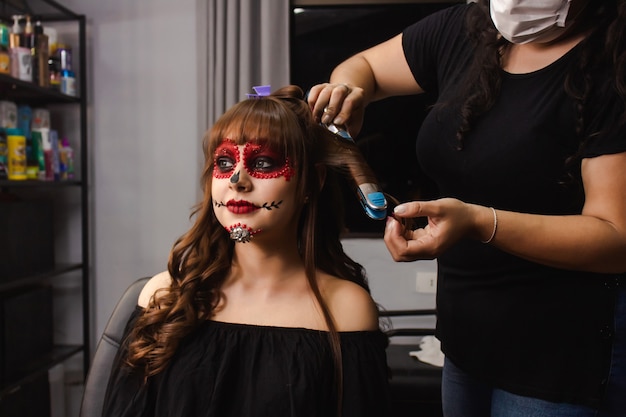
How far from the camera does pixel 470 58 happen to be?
0.99 meters

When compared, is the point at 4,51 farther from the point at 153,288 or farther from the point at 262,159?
the point at 262,159

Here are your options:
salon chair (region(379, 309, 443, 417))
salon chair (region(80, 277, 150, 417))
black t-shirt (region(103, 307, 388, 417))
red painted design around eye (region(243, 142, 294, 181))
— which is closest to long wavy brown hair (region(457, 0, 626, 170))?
red painted design around eye (region(243, 142, 294, 181))

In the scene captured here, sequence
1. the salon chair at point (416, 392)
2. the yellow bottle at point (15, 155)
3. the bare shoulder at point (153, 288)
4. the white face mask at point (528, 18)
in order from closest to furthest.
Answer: the white face mask at point (528, 18)
the bare shoulder at point (153, 288)
the salon chair at point (416, 392)
the yellow bottle at point (15, 155)

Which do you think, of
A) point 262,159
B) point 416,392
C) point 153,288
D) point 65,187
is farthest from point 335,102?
point 65,187

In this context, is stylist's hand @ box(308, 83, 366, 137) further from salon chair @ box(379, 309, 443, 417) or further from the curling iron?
salon chair @ box(379, 309, 443, 417)

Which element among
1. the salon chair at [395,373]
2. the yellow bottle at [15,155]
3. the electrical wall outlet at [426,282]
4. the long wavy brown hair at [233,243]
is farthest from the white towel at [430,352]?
the yellow bottle at [15,155]

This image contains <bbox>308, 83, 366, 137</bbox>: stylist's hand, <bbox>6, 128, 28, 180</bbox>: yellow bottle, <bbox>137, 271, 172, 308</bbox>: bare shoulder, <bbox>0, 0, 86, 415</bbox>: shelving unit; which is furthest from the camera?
<bbox>0, 0, 86, 415</bbox>: shelving unit

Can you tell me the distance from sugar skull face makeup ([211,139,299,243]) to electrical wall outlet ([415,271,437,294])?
59.5 inches

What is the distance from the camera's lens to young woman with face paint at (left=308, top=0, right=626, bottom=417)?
2.44ft

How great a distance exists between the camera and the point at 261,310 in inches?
41.2

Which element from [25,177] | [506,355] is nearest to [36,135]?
[25,177]

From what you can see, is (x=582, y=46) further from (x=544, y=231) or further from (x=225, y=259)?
(x=225, y=259)

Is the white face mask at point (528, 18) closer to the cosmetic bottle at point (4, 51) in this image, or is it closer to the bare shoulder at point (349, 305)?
the bare shoulder at point (349, 305)

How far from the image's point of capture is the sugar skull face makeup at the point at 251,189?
3.17 ft
